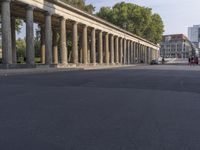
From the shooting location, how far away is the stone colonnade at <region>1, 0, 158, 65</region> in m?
38.4

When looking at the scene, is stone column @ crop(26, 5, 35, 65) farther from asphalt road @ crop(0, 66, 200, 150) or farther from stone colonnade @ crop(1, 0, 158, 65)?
asphalt road @ crop(0, 66, 200, 150)

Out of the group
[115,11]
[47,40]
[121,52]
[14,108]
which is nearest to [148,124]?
[14,108]

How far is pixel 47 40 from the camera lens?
48156 millimetres

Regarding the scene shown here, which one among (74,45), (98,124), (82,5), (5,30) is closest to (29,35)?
(5,30)

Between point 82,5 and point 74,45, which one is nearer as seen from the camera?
point 74,45

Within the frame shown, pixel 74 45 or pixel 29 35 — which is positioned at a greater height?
pixel 29 35

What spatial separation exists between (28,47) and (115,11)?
2687 inches

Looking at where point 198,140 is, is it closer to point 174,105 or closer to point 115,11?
point 174,105

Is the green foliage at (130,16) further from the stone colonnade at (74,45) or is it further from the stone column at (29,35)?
the stone column at (29,35)

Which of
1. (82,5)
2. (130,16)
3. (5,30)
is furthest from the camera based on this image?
(130,16)

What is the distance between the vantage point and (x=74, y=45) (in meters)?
58.3

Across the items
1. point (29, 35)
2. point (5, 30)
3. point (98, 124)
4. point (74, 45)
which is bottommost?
point (98, 124)

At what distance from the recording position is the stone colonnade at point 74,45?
38.4 m

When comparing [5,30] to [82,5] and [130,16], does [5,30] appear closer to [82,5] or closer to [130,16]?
[82,5]
